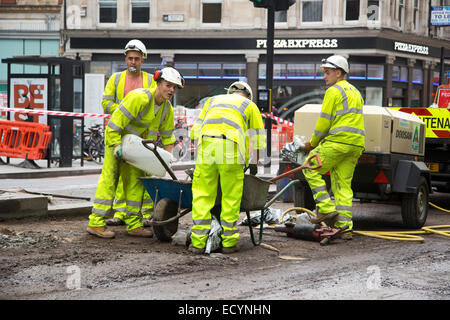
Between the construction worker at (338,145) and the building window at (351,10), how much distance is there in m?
25.4

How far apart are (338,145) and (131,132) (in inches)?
93.5

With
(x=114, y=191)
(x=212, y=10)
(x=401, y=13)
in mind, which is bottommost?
(x=114, y=191)

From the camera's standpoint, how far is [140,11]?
34.4 metres

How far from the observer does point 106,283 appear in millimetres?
5539

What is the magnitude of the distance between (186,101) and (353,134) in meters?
26.8

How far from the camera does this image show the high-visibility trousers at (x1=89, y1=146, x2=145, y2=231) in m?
7.72

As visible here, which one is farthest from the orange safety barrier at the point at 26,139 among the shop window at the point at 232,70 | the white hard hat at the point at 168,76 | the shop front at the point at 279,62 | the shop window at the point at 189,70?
the shop window at the point at 232,70

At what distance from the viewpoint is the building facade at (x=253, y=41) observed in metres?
32.8

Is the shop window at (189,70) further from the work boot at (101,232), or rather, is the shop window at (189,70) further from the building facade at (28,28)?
the work boot at (101,232)

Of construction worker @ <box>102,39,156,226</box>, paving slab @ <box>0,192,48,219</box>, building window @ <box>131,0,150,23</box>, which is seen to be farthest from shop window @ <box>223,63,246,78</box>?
construction worker @ <box>102,39,156,226</box>

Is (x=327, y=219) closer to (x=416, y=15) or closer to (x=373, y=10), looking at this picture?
(x=373, y=10)

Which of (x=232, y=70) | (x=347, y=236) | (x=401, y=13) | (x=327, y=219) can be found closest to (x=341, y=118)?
(x=327, y=219)

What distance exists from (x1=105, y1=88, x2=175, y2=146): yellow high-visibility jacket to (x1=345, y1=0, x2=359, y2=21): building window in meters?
26.3

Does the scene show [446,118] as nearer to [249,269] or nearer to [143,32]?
[249,269]
